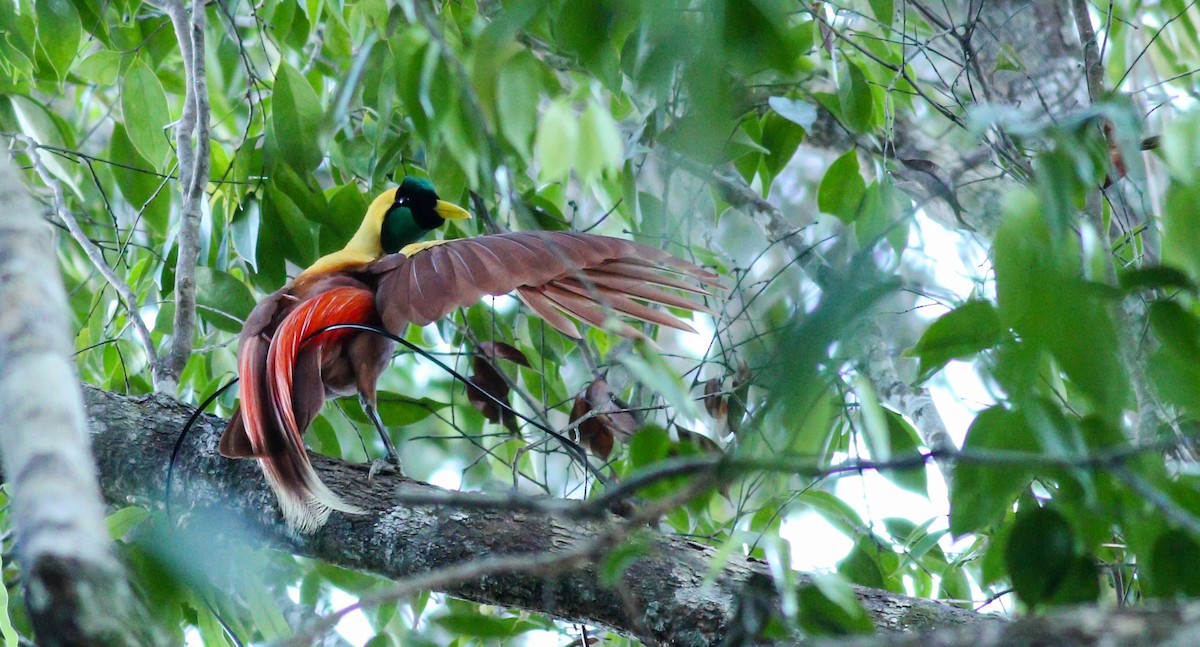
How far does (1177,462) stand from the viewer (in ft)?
3.62

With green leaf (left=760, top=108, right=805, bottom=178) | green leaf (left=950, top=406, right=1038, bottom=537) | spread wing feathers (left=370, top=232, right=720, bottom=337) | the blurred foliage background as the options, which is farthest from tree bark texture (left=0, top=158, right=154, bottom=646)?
green leaf (left=760, top=108, right=805, bottom=178)

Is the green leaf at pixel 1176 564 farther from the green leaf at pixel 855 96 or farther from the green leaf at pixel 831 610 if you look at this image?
the green leaf at pixel 855 96

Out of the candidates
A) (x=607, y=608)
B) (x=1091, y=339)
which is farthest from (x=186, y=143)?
(x=1091, y=339)

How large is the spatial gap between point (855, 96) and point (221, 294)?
1051 millimetres

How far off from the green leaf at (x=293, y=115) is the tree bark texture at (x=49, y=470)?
95 cm

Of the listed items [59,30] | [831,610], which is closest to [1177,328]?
[831,610]

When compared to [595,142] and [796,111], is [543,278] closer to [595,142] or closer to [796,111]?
[796,111]

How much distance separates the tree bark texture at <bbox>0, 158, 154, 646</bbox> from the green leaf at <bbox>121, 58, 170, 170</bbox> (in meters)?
1.09

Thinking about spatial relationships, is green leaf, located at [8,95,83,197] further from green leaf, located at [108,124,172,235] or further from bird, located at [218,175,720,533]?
bird, located at [218,175,720,533]

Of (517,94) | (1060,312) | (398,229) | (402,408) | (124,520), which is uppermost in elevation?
(398,229)

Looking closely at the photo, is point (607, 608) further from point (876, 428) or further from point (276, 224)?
point (276, 224)

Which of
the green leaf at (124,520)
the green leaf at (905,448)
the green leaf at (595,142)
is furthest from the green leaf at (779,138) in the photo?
the green leaf at (124,520)

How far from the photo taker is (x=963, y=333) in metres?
0.81

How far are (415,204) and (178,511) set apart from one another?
40.1 inches
